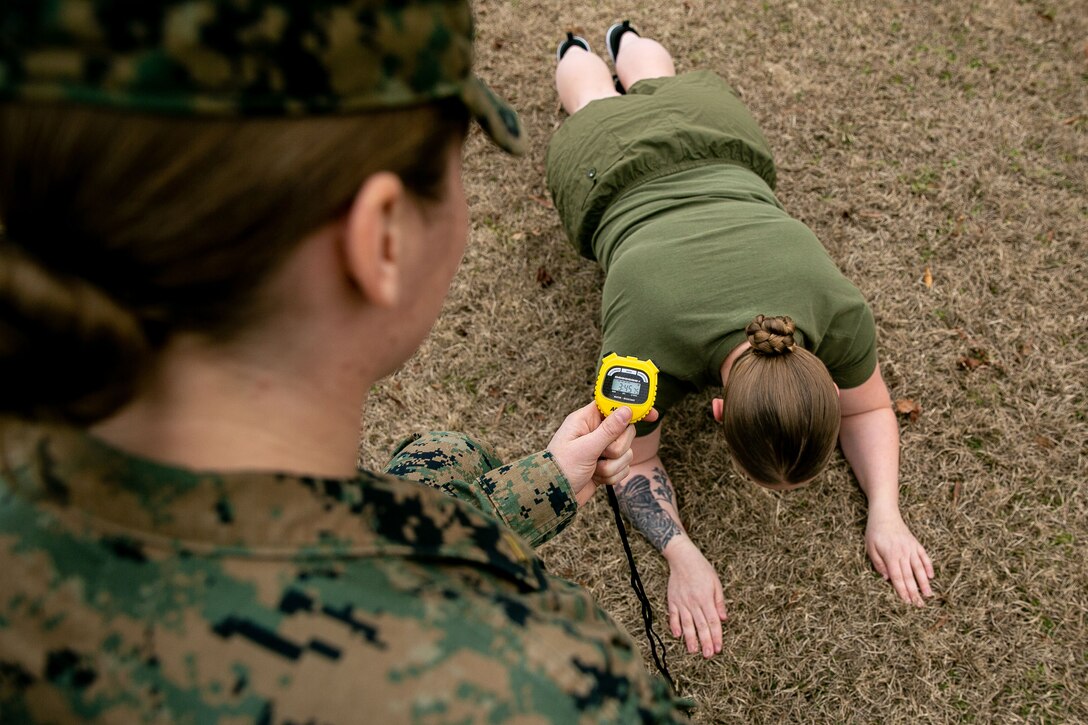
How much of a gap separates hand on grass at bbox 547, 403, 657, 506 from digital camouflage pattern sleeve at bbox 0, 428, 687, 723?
1039 mm

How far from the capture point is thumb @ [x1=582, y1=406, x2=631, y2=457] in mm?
1877

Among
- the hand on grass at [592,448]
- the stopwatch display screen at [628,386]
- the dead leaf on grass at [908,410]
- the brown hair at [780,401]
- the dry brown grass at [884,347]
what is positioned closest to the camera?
the hand on grass at [592,448]

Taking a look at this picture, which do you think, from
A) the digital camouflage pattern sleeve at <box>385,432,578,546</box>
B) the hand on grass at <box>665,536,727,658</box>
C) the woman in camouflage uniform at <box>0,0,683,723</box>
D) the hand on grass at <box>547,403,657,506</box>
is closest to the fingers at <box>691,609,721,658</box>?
the hand on grass at <box>665,536,727,658</box>

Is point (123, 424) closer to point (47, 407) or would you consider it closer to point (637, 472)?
point (47, 407)

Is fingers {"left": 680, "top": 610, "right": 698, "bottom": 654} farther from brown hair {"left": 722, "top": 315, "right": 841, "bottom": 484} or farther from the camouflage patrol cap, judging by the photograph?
the camouflage patrol cap

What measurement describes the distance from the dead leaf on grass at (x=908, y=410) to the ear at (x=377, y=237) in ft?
8.34

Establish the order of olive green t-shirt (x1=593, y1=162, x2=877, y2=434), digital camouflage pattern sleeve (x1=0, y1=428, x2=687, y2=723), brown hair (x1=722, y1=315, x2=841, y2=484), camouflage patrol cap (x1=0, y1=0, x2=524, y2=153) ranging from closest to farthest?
1. camouflage patrol cap (x1=0, y1=0, x2=524, y2=153)
2. digital camouflage pattern sleeve (x1=0, y1=428, x2=687, y2=723)
3. brown hair (x1=722, y1=315, x2=841, y2=484)
4. olive green t-shirt (x1=593, y1=162, x2=877, y2=434)

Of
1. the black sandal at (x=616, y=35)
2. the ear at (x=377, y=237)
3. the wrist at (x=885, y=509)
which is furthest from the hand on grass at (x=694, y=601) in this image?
the black sandal at (x=616, y=35)

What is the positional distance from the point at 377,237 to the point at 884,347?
268 cm

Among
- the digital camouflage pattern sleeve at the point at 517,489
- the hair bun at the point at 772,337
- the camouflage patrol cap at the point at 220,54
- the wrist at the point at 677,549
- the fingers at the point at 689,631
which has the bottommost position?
the fingers at the point at 689,631

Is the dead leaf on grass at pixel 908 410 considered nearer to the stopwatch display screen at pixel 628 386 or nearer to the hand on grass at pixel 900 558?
the hand on grass at pixel 900 558

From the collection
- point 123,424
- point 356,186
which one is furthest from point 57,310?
point 356,186

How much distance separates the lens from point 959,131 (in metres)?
3.32

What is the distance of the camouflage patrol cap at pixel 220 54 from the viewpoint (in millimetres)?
562
